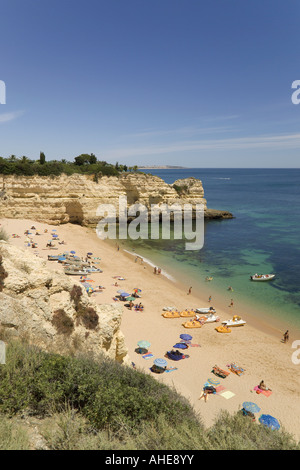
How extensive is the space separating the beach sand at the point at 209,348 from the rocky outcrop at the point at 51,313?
2130mm

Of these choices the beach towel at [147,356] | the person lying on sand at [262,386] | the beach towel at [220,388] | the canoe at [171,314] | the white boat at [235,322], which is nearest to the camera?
the beach towel at [220,388]

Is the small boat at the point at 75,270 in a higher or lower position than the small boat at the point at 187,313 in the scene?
higher

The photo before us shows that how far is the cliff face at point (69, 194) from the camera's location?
38.1 meters

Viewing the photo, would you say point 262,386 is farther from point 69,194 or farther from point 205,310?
point 69,194

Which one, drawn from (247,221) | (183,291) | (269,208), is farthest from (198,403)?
(269,208)

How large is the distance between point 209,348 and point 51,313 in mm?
11297

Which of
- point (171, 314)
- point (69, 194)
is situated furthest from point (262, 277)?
point (69, 194)

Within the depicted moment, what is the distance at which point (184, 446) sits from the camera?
448cm

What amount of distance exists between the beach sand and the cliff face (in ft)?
53.5

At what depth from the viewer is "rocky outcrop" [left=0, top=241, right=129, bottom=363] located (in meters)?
7.70

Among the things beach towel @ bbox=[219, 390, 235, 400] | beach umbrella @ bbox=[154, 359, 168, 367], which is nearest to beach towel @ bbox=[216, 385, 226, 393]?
beach towel @ bbox=[219, 390, 235, 400]

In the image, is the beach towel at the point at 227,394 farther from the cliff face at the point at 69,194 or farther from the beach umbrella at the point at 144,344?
Result: the cliff face at the point at 69,194

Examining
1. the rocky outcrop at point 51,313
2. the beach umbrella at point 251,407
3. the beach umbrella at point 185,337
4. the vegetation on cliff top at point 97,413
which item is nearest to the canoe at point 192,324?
the beach umbrella at point 185,337
